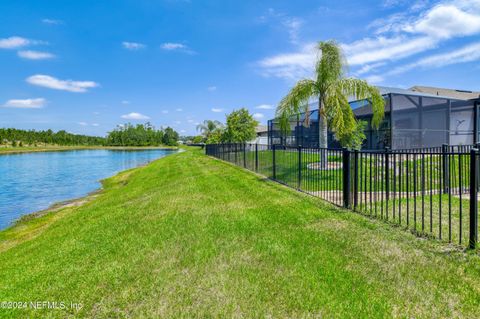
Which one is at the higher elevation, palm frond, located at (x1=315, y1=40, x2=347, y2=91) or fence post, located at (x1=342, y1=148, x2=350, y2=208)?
palm frond, located at (x1=315, y1=40, x2=347, y2=91)

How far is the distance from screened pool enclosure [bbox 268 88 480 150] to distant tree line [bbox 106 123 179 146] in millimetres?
97757

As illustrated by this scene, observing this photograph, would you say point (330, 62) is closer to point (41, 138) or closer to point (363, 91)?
point (363, 91)

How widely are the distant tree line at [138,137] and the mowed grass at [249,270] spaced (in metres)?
106

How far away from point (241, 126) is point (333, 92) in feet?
68.3

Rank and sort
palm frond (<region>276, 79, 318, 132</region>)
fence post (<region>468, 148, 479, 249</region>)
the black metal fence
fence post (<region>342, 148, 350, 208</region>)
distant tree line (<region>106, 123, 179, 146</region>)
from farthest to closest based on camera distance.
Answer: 1. distant tree line (<region>106, 123, 179, 146</region>)
2. palm frond (<region>276, 79, 318, 132</region>)
3. fence post (<region>342, 148, 350, 208</region>)
4. the black metal fence
5. fence post (<region>468, 148, 479, 249</region>)

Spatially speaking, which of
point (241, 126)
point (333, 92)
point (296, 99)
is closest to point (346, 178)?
point (333, 92)

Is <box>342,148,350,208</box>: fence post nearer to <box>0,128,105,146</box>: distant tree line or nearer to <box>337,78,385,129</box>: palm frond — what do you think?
<box>337,78,385,129</box>: palm frond

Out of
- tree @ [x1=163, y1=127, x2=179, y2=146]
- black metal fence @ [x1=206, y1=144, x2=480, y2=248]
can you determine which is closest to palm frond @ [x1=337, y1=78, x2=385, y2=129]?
black metal fence @ [x1=206, y1=144, x2=480, y2=248]

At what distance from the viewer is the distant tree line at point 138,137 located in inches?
4168

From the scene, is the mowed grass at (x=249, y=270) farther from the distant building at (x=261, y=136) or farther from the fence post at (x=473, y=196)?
the distant building at (x=261, y=136)

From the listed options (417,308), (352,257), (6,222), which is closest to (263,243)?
(352,257)

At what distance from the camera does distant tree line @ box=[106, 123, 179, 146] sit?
106 metres

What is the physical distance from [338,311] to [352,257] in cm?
120

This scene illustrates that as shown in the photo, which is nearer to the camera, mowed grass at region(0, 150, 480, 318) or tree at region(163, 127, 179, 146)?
mowed grass at region(0, 150, 480, 318)
